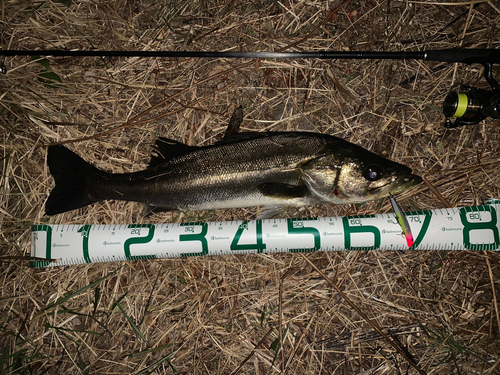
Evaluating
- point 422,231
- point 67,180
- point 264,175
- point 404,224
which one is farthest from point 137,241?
point 422,231

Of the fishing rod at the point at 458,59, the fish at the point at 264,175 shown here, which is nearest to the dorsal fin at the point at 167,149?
the fish at the point at 264,175

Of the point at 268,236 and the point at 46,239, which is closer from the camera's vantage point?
the point at 268,236

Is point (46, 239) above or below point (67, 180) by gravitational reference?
below

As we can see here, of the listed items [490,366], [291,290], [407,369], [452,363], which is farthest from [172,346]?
[490,366]

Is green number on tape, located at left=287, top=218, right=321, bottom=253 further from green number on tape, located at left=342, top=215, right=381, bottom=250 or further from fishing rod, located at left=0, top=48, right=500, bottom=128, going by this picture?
fishing rod, located at left=0, top=48, right=500, bottom=128

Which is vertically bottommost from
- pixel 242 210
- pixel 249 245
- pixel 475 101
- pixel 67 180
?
pixel 249 245

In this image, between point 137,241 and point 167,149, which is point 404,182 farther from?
point 137,241

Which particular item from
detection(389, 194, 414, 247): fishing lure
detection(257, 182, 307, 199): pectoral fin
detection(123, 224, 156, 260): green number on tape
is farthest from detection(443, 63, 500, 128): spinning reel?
detection(123, 224, 156, 260): green number on tape
